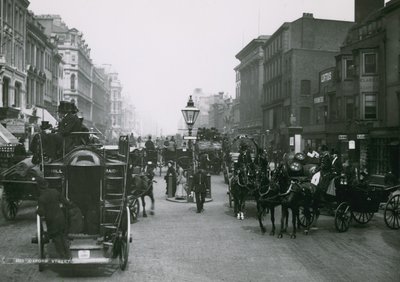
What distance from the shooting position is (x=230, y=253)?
9.84m

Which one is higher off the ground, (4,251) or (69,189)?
(69,189)

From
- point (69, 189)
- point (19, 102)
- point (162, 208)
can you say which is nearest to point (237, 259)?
point (69, 189)

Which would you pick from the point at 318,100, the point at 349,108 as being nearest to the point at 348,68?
the point at 349,108

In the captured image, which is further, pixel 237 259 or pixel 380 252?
pixel 380 252

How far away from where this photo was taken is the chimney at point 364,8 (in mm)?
42013

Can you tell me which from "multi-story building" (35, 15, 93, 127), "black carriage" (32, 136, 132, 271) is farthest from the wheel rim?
"multi-story building" (35, 15, 93, 127)

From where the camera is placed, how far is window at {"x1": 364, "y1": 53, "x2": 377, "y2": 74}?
32.7m

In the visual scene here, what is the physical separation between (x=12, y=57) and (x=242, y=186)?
2821cm

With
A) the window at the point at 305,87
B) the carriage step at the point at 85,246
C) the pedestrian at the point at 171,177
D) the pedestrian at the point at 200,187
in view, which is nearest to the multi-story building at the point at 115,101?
the window at the point at 305,87

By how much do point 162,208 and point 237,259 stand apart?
7975 mm

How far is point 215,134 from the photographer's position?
115 feet

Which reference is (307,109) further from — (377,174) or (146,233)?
(146,233)

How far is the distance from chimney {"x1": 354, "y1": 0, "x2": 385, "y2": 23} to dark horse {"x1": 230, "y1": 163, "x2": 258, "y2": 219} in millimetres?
33226

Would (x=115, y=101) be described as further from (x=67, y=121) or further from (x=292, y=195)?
(x=292, y=195)
